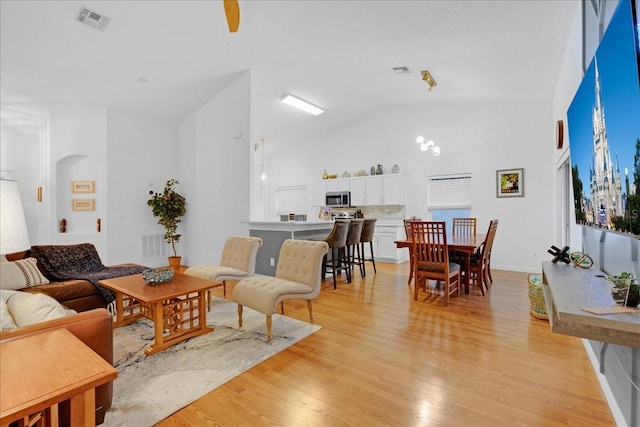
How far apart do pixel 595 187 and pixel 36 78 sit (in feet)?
22.2

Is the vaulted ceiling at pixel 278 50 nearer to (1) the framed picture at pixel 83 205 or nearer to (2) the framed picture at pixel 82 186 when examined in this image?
(2) the framed picture at pixel 82 186

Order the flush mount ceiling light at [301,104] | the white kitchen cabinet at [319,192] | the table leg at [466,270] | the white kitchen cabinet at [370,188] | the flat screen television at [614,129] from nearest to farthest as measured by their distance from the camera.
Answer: the flat screen television at [614,129], the table leg at [466,270], the flush mount ceiling light at [301,104], the white kitchen cabinet at [370,188], the white kitchen cabinet at [319,192]

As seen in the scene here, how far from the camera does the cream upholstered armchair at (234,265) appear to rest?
12.1 feet

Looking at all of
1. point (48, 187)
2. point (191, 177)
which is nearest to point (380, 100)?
point (191, 177)

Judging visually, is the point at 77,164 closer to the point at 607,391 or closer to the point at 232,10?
the point at 232,10

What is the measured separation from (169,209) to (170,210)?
0.09 feet

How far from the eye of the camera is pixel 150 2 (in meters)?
3.49

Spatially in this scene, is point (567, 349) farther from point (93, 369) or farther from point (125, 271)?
point (125, 271)

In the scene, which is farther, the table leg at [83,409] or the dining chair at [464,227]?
the dining chair at [464,227]

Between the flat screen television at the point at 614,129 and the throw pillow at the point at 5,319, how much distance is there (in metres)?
Answer: 2.82

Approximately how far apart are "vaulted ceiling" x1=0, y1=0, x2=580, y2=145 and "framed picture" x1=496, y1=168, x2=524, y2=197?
4.46 feet

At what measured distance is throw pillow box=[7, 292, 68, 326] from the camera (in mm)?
1596

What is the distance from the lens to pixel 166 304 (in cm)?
278

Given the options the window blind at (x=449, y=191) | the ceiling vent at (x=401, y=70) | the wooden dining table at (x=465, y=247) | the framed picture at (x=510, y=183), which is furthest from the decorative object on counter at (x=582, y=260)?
the window blind at (x=449, y=191)
